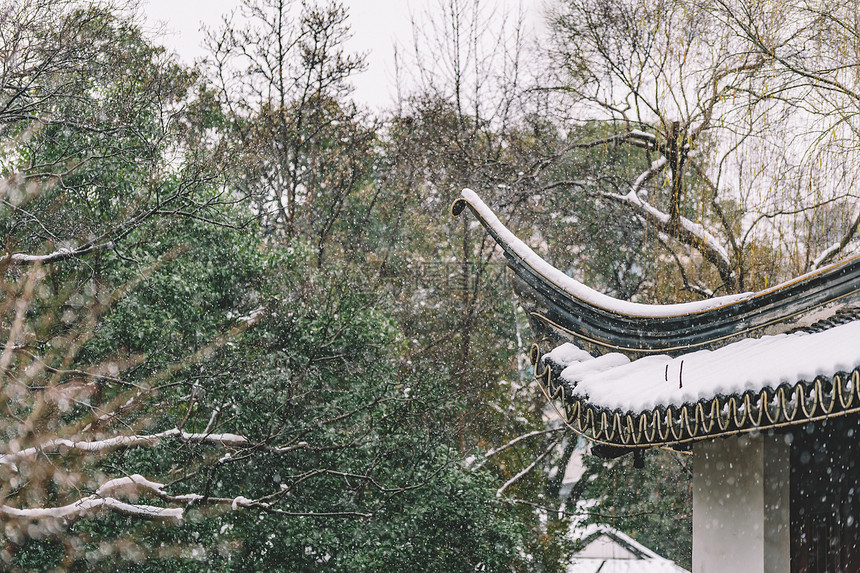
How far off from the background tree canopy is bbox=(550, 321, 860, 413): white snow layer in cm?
209

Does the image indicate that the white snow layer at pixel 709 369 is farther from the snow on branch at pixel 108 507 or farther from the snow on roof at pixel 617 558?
the snow on roof at pixel 617 558

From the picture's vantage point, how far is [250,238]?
801 centimetres

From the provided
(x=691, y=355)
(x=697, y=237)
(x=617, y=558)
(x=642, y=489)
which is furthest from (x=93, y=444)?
(x=642, y=489)

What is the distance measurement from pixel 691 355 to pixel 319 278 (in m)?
5.80

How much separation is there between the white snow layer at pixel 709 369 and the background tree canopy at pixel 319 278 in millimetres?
2088

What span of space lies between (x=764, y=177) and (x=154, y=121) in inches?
227

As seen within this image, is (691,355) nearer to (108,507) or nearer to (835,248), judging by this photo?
(835,248)

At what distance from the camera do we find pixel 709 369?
8.60 feet

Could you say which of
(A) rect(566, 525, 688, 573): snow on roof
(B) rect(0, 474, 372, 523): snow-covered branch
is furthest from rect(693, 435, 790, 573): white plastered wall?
(A) rect(566, 525, 688, 573): snow on roof

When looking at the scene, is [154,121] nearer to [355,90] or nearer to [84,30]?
[84,30]

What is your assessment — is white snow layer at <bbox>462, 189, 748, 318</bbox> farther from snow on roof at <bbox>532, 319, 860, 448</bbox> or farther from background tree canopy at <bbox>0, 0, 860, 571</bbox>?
background tree canopy at <bbox>0, 0, 860, 571</bbox>

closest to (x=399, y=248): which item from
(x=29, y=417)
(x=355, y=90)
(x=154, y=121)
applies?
(x=355, y=90)

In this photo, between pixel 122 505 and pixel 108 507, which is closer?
pixel 122 505

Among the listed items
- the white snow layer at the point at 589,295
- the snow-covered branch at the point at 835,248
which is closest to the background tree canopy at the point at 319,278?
the snow-covered branch at the point at 835,248
